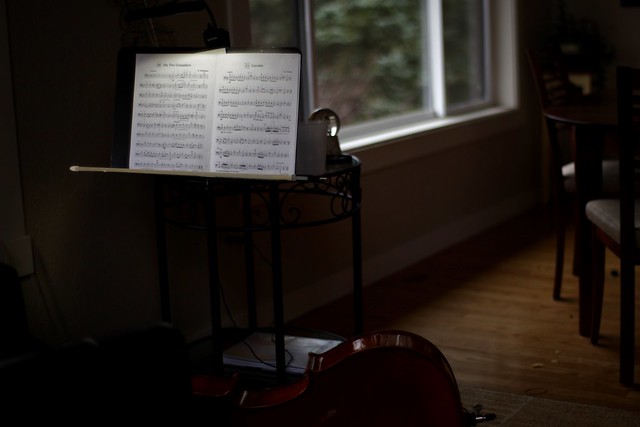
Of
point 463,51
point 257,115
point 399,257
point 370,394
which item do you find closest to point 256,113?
point 257,115

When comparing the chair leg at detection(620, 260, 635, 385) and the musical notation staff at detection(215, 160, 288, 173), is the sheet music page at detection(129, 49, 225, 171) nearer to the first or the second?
the musical notation staff at detection(215, 160, 288, 173)

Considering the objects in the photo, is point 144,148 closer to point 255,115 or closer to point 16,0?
point 255,115

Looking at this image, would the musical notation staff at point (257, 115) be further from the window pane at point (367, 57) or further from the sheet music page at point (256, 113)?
the window pane at point (367, 57)

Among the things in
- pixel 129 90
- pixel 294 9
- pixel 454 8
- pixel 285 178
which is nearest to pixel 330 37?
pixel 294 9

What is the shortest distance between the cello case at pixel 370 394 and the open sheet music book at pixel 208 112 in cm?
55

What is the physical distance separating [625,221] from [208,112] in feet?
3.88

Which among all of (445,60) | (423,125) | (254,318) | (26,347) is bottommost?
(254,318)

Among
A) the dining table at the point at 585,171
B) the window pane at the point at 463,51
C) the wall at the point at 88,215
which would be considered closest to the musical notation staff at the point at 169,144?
the wall at the point at 88,215

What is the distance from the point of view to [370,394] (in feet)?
5.35

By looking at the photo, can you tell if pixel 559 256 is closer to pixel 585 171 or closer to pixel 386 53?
pixel 585 171

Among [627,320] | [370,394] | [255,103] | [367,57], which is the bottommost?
[627,320]

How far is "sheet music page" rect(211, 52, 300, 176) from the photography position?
2.12 m

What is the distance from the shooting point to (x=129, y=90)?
7.63ft

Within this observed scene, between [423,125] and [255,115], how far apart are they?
2.22 meters
